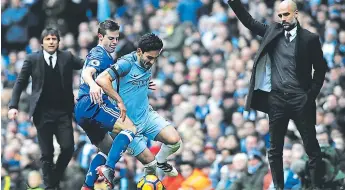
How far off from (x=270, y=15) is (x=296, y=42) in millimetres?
8412

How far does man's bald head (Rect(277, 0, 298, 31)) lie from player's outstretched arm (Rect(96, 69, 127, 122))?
2580mm

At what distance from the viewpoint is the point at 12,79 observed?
2666 centimetres

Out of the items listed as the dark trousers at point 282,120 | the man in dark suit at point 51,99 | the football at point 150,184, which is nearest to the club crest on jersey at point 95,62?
the football at point 150,184

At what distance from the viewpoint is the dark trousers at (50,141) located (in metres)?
16.9

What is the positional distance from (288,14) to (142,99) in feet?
7.49

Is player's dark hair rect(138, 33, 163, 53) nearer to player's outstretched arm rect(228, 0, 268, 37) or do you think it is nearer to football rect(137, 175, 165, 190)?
player's outstretched arm rect(228, 0, 268, 37)

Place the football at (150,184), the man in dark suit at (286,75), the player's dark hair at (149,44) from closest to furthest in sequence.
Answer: the player's dark hair at (149,44)
the football at (150,184)
the man in dark suit at (286,75)

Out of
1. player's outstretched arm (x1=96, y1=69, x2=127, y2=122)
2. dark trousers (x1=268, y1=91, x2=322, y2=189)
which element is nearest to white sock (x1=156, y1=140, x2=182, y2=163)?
player's outstretched arm (x1=96, y1=69, x2=127, y2=122)

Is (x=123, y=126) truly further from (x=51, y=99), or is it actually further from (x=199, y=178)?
(x=199, y=178)

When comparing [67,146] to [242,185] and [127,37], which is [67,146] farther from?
[127,37]

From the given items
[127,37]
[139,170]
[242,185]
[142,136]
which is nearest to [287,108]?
[142,136]

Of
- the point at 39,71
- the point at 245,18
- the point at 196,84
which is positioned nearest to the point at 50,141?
the point at 39,71

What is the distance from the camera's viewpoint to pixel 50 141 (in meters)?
17.0

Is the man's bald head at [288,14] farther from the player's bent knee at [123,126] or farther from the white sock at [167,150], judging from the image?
the player's bent knee at [123,126]
